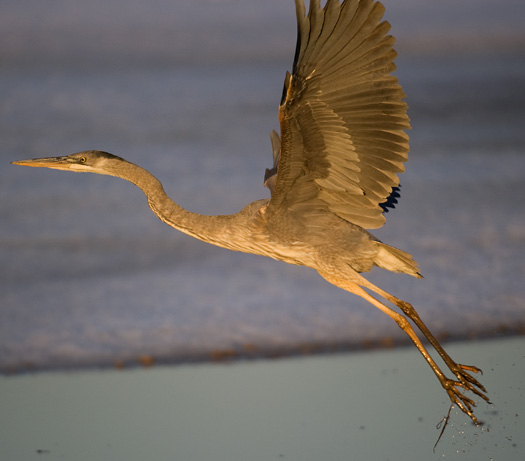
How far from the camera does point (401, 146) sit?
469 centimetres

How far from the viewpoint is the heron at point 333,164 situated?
439 cm

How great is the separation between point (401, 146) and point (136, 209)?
4.14m

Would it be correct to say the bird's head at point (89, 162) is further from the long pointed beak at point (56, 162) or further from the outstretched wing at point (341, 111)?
the outstretched wing at point (341, 111)

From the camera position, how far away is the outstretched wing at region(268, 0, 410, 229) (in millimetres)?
4363

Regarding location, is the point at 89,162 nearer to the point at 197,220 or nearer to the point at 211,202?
the point at 197,220

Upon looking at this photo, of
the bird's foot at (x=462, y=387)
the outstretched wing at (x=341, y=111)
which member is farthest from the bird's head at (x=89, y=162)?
the bird's foot at (x=462, y=387)

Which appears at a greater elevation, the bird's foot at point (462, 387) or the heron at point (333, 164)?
the heron at point (333, 164)

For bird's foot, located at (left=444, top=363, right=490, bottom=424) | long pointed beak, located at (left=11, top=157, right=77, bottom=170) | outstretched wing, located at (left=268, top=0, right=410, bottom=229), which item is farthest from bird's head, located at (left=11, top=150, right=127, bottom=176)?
bird's foot, located at (left=444, top=363, right=490, bottom=424)

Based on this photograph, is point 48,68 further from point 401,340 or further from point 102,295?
point 401,340

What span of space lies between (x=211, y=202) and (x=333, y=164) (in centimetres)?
360

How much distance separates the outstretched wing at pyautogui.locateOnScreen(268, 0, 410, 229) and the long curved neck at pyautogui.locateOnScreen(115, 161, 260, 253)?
0.29 metres

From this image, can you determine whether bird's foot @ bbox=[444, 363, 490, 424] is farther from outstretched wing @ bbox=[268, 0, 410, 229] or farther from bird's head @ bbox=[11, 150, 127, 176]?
bird's head @ bbox=[11, 150, 127, 176]

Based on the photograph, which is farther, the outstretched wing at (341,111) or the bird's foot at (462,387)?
the bird's foot at (462,387)

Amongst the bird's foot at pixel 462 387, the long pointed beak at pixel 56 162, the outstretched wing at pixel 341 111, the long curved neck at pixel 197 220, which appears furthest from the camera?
the long pointed beak at pixel 56 162
